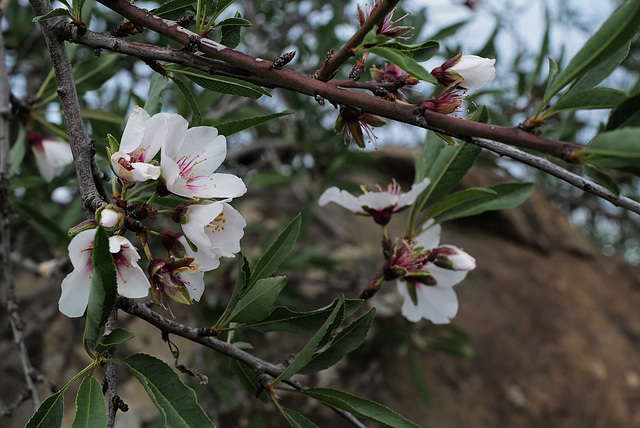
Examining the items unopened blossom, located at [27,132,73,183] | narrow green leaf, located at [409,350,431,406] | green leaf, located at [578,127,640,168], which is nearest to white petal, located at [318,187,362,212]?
green leaf, located at [578,127,640,168]

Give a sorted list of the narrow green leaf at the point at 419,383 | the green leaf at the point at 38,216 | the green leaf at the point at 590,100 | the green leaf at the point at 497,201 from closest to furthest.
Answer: the green leaf at the point at 590,100, the green leaf at the point at 497,201, the green leaf at the point at 38,216, the narrow green leaf at the point at 419,383

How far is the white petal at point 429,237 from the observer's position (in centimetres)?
135

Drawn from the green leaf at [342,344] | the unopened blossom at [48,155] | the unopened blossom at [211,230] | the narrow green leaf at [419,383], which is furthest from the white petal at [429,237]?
the narrow green leaf at [419,383]

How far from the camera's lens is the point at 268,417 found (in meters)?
2.41

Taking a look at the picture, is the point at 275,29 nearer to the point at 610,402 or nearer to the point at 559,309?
the point at 559,309

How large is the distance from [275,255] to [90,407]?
0.48 meters

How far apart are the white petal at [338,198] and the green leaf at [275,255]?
0.33ft

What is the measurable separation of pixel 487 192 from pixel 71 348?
214 cm

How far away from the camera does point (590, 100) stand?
76cm

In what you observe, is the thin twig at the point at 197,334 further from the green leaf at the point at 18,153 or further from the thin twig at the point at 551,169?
the green leaf at the point at 18,153

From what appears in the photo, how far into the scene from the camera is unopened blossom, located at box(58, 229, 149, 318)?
33.8 inches

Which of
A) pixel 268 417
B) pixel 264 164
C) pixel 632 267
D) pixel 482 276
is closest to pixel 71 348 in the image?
pixel 268 417

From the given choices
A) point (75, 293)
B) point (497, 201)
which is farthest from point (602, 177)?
point (75, 293)

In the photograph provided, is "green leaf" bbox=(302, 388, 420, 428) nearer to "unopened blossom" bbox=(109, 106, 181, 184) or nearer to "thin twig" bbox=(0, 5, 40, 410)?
"unopened blossom" bbox=(109, 106, 181, 184)
